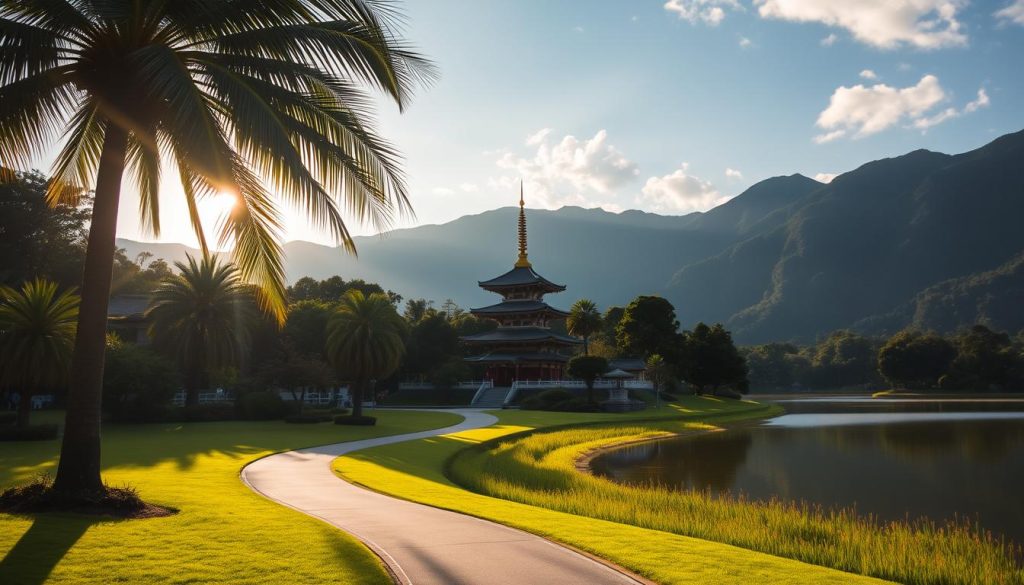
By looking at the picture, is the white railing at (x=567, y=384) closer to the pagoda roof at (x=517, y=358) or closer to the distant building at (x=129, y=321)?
the pagoda roof at (x=517, y=358)

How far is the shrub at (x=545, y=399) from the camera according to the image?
2313 inches

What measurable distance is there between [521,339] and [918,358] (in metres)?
77.0

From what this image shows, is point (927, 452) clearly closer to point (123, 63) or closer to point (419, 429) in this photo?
point (419, 429)

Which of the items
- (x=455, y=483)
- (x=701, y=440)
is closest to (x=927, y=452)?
(x=701, y=440)

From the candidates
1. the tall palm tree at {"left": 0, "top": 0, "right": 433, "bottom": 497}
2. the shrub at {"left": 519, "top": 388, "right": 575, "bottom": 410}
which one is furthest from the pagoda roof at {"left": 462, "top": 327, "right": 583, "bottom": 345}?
the tall palm tree at {"left": 0, "top": 0, "right": 433, "bottom": 497}

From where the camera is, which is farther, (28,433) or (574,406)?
(574,406)

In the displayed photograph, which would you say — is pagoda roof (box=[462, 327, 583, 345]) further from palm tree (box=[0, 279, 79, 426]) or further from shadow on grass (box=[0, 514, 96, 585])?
shadow on grass (box=[0, 514, 96, 585])

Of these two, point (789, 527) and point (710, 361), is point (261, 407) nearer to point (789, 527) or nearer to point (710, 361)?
point (789, 527)

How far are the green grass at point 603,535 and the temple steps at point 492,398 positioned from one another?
35728 millimetres

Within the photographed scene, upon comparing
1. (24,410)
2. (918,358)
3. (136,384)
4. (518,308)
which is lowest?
(24,410)

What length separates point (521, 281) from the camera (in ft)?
251

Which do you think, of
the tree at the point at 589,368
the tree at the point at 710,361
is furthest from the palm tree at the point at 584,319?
the tree at the point at 710,361

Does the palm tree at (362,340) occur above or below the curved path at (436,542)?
above

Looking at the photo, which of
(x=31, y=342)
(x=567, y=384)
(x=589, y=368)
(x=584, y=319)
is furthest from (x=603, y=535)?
(x=584, y=319)
